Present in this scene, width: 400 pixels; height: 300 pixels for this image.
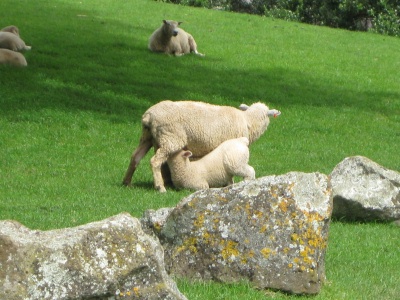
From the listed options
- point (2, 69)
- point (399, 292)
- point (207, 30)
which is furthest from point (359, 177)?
point (207, 30)

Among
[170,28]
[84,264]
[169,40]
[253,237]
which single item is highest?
[84,264]

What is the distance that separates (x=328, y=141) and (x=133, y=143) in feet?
13.0

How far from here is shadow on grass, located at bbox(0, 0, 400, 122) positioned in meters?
18.1

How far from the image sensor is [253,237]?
278 inches

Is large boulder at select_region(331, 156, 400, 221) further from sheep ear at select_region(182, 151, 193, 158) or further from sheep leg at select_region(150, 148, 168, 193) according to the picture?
sheep leg at select_region(150, 148, 168, 193)

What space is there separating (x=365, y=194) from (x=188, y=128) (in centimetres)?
284

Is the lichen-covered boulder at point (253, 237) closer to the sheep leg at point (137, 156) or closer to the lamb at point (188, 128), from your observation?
the lamb at point (188, 128)

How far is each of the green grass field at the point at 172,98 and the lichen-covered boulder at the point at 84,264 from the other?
1.57m

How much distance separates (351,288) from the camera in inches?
303

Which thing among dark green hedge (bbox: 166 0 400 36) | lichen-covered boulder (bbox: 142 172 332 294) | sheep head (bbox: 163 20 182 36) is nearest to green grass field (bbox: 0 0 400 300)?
lichen-covered boulder (bbox: 142 172 332 294)

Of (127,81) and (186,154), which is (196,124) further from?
(127,81)

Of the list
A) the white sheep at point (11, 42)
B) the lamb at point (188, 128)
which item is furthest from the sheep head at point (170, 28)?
the lamb at point (188, 128)

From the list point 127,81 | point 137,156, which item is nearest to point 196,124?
point 137,156

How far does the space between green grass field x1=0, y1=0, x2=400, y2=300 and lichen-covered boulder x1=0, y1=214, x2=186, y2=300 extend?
1574 mm
